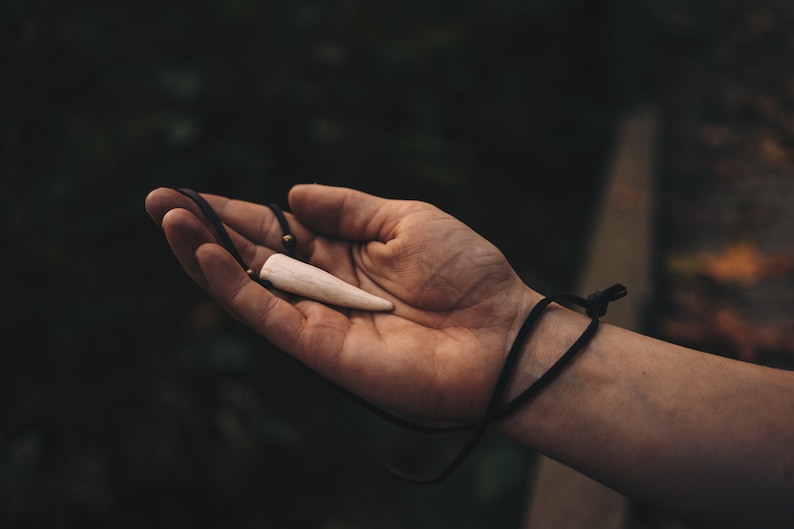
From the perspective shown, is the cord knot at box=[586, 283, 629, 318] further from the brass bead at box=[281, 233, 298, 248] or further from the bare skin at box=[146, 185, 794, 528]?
the brass bead at box=[281, 233, 298, 248]

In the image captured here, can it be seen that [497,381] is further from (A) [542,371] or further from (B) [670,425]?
(B) [670,425]

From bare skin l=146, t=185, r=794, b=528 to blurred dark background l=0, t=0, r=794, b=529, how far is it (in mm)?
984

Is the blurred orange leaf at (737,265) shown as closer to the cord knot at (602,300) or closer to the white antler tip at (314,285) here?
the cord knot at (602,300)

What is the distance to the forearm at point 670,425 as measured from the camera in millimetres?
1359

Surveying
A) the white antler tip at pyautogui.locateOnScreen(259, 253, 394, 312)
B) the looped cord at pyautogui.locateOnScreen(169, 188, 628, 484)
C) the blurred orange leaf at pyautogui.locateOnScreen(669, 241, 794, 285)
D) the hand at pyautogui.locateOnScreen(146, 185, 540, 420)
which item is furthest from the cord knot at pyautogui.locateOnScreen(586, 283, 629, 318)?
the blurred orange leaf at pyautogui.locateOnScreen(669, 241, 794, 285)

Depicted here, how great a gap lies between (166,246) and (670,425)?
86.6 inches

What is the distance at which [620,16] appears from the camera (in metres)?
4.69

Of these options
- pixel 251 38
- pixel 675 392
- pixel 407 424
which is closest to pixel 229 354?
pixel 407 424

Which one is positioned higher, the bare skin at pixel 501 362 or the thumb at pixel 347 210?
the thumb at pixel 347 210

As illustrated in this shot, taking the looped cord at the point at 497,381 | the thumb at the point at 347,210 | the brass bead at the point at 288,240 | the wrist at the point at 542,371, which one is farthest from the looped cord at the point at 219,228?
the wrist at the point at 542,371

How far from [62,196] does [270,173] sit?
0.99 m

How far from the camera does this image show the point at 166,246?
2.58m

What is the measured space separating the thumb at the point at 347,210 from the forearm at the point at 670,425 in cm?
59

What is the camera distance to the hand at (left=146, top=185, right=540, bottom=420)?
151cm
